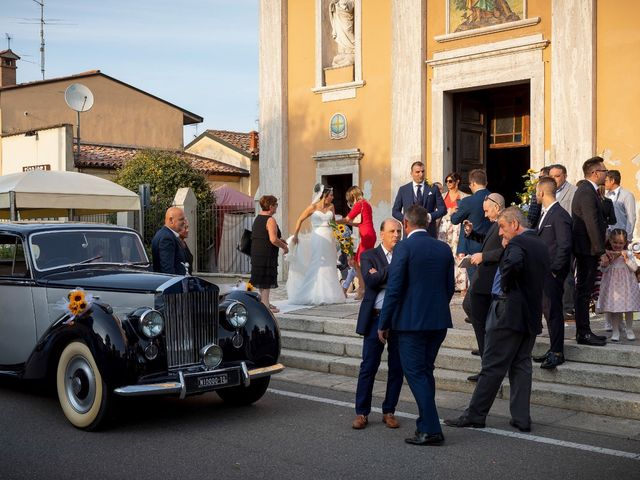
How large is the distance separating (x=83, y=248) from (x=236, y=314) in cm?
206

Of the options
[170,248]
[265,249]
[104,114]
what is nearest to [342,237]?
[265,249]

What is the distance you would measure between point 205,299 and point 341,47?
38.9 ft

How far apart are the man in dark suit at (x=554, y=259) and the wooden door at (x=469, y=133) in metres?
8.04

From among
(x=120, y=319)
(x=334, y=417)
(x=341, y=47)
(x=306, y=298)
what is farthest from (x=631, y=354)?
(x=341, y=47)

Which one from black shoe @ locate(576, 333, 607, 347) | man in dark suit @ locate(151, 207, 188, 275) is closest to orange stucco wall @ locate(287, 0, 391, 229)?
man in dark suit @ locate(151, 207, 188, 275)

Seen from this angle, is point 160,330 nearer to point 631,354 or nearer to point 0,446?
point 0,446

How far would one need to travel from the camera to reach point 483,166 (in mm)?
16422

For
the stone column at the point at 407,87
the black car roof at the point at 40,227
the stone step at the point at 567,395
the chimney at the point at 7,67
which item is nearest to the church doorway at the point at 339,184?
the stone column at the point at 407,87

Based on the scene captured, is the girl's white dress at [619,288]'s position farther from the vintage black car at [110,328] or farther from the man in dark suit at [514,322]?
the vintage black car at [110,328]

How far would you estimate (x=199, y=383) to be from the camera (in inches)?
255

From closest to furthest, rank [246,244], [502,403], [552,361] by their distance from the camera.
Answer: [502,403] → [552,361] → [246,244]

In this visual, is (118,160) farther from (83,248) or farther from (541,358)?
(541,358)

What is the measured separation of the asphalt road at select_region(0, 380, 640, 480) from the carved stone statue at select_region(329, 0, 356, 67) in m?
11.5

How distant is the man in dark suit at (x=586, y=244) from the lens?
7914 millimetres
